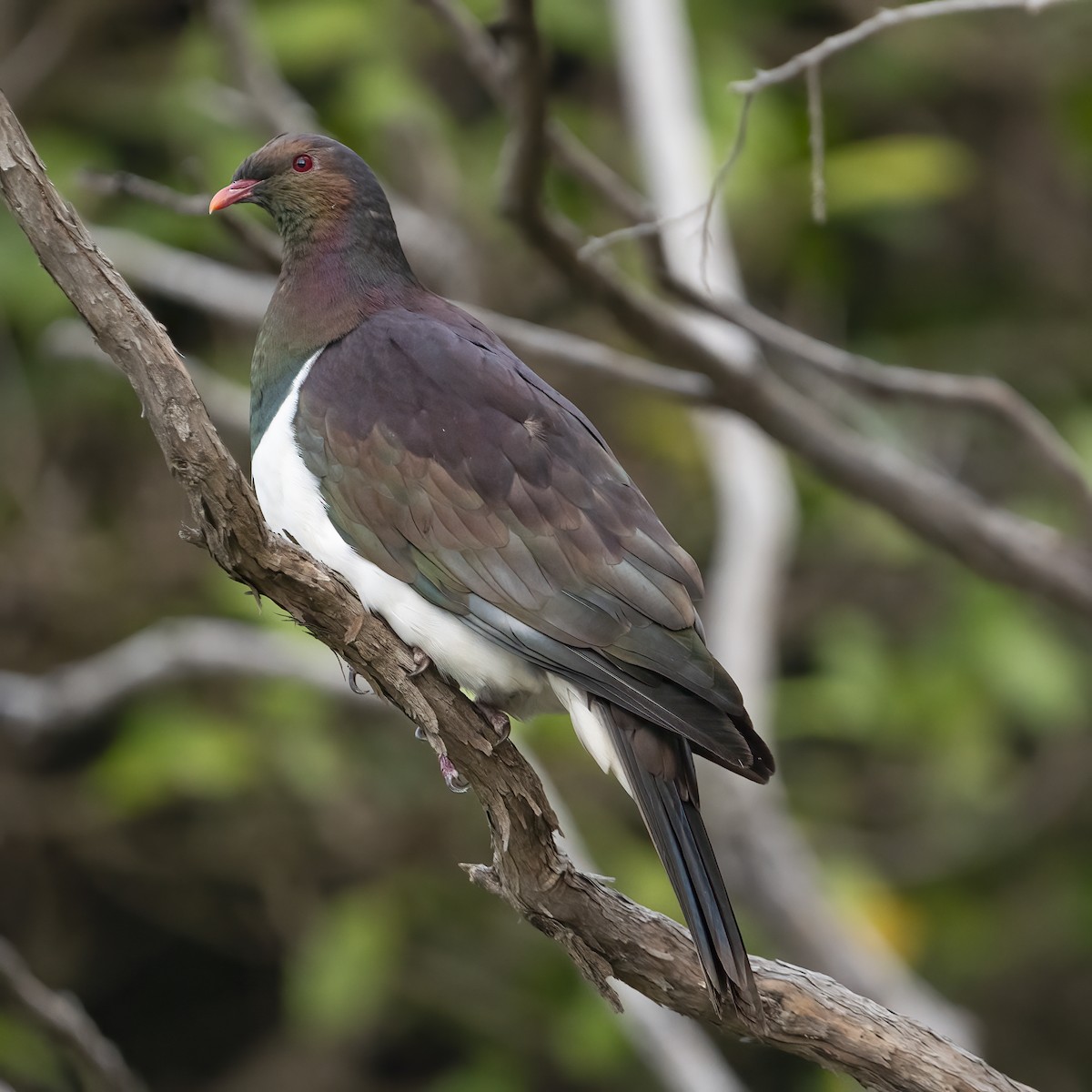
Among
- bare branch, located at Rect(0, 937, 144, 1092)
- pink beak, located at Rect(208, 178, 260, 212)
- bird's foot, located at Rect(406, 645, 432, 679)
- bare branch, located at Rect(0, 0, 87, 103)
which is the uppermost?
bare branch, located at Rect(0, 0, 87, 103)

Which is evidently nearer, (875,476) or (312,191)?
(312,191)

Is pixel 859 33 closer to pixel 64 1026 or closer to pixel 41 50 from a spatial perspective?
pixel 64 1026

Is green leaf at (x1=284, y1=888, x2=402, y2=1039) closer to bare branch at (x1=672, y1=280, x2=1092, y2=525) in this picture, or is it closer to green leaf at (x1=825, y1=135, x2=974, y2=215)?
bare branch at (x1=672, y1=280, x2=1092, y2=525)

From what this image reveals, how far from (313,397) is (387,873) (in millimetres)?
3783

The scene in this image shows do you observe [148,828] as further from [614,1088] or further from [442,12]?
[442,12]

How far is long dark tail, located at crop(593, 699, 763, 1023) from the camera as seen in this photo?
9.07ft

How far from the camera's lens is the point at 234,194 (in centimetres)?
357

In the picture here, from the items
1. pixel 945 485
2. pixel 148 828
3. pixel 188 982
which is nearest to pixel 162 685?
pixel 148 828

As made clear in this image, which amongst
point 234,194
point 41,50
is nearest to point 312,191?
point 234,194

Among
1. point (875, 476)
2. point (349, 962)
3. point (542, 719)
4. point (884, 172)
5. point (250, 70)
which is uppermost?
point (884, 172)

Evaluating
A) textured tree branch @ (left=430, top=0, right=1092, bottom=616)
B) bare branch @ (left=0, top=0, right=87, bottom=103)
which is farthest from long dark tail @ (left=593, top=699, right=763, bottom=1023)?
bare branch @ (left=0, top=0, right=87, bottom=103)

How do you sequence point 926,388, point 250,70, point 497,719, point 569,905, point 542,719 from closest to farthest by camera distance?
1. point 569,905
2. point 497,719
3. point 926,388
4. point 250,70
5. point 542,719

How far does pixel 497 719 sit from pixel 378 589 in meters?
0.35

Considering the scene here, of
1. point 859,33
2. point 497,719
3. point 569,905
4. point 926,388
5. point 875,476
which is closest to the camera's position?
point 569,905
